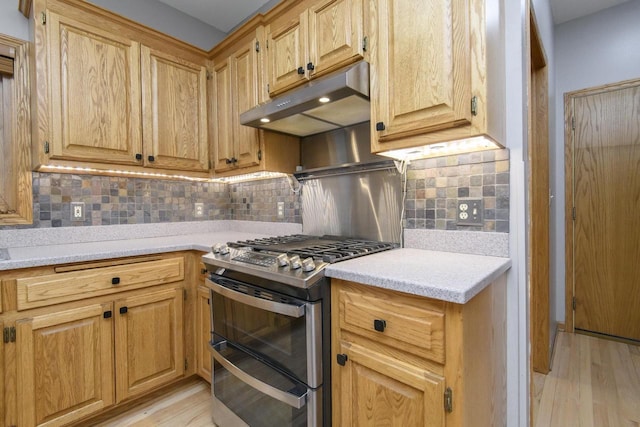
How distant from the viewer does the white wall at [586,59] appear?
2447 mm

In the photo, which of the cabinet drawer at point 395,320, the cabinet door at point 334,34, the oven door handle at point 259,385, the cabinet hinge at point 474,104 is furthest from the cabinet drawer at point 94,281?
the cabinet hinge at point 474,104

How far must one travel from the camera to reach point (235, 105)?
2.18 metres

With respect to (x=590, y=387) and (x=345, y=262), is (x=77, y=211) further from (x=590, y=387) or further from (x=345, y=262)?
(x=590, y=387)

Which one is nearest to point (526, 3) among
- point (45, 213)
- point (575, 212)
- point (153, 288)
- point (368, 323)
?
point (368, 323)

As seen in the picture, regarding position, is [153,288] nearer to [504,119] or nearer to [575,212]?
[504,119]

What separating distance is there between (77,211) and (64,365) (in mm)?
979

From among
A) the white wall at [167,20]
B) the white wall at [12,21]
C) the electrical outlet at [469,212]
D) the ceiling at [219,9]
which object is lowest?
the electrical outlet at [469,212]

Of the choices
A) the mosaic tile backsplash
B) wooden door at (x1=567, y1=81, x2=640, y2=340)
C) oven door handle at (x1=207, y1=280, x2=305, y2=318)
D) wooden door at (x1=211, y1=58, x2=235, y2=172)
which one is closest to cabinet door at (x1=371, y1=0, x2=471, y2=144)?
the mosaic tile backsplash

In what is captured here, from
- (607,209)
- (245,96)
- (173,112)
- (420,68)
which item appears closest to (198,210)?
(173,112)

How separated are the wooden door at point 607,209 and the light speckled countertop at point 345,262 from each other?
2068 mm

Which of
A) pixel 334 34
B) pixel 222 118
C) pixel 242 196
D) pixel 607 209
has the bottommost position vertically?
pixel 607 209

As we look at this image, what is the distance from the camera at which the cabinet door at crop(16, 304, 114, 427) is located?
139 centimetres

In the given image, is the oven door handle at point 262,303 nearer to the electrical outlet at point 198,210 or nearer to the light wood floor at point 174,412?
the light wood floor at point 174,412

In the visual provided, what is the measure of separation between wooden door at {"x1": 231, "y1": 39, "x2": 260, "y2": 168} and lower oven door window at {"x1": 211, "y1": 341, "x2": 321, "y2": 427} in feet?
3.93
